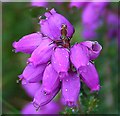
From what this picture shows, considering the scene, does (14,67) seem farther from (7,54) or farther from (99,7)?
(99,7)

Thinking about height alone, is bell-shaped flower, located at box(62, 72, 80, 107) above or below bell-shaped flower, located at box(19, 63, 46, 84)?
below

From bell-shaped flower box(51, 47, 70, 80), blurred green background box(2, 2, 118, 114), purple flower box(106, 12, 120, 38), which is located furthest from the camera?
purple flower box(106, 12, 120, 38)

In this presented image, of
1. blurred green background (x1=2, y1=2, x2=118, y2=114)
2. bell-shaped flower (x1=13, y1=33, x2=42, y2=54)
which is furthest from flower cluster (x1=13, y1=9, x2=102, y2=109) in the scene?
blurred green background (x1=2, y1=2, x2=118, y2=114)

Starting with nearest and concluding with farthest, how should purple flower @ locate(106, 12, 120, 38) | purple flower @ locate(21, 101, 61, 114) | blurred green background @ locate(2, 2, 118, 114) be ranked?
purple flower @ locate(21, 101, 61, 114), blurred green background @ locate(2, 2, 118, 114), purple flower @ locate(106, 12, 120, 38)

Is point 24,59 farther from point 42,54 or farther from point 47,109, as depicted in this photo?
point 42,54

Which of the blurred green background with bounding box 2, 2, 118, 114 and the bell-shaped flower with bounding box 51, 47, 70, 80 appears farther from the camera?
the blurred green background with bounding box 2, 2, 118, 114

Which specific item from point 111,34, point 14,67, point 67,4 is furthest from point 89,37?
point 14,67

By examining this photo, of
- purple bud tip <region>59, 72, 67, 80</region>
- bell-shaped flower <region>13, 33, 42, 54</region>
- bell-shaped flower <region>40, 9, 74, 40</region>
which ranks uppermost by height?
bell-shaped flower <region>40, 9, 74, 40</region>

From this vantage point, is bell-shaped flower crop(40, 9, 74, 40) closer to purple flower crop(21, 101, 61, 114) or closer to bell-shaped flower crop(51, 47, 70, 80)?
bell-shaped flower crop(51, 47, 70, 80)
